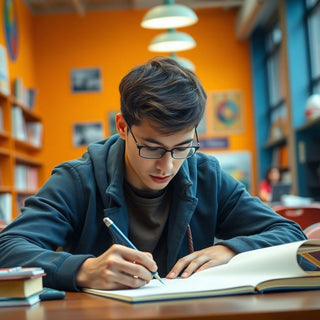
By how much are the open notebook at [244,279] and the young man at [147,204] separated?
0.08 m

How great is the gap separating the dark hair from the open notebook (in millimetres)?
366

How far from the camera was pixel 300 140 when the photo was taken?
7469mm

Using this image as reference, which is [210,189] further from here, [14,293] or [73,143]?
[73,143]

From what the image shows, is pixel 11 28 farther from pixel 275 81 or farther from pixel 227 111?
pixel 275 81

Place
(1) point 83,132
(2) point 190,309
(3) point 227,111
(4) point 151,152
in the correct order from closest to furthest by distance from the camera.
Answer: (2) point 190,309 < (4) point 151,152 < (1) point 83,132 < (3) point 227,111

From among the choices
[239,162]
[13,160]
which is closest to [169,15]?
[13,160]

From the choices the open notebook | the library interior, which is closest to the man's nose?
the open notebook

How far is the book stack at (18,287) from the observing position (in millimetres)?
973

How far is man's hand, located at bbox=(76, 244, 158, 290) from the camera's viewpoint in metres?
1.10

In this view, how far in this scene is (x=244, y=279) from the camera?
3.64ft

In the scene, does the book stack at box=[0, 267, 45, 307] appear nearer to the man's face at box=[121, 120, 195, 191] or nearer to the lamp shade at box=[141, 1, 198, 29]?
the man's face at box=[121, 120, 195, 191]

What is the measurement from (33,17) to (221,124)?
3.56 meters

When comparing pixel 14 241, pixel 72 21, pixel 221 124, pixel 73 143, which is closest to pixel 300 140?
pixel 221 124

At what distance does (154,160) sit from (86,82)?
8245 mm
